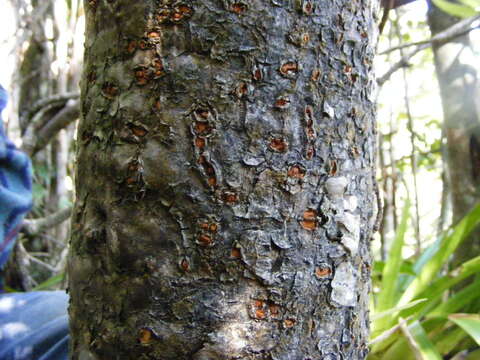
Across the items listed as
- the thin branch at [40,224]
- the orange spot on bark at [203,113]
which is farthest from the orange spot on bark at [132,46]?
the thin branch at [40,224]

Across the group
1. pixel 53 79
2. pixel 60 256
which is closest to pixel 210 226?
pixel 60 256

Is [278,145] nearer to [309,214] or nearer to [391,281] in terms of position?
[309,214]

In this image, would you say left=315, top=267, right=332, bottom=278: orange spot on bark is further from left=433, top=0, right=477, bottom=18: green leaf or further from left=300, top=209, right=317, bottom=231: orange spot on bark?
left=433, top=0, right=477, bottom=18: green leaf

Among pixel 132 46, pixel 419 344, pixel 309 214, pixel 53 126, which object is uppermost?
pixel 53 126

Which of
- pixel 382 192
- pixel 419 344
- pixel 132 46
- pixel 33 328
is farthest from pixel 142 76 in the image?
pixel 382 192

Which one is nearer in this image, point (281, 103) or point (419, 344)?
point (281, 103)

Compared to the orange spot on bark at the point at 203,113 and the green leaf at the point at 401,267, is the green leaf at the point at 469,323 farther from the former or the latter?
the orange spot on bark at the point at 203,113

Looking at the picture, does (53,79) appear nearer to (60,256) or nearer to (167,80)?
(60,256)
